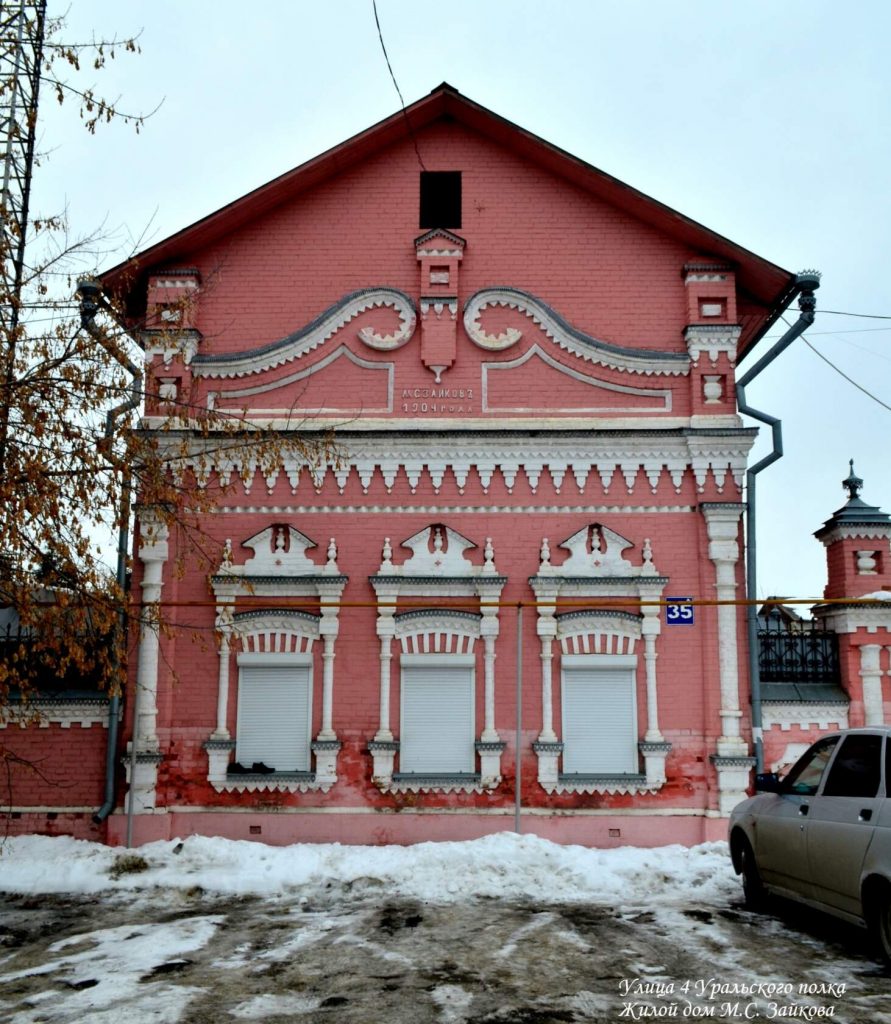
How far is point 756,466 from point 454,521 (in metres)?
3.57

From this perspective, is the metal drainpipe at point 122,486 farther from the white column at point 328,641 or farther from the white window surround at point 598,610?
the white window surround at point 598,610

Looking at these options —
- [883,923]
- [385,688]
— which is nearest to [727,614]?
[385,688]

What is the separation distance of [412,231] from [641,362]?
329cm

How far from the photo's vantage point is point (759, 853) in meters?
8.46

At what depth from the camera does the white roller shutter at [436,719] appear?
11.7 m

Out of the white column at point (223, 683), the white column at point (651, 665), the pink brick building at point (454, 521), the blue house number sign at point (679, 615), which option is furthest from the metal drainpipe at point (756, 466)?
the white column at point (223, 683)

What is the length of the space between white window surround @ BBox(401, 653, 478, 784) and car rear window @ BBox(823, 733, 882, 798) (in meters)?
4.87

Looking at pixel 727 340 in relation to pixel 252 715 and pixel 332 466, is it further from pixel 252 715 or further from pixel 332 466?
pixel 252 715

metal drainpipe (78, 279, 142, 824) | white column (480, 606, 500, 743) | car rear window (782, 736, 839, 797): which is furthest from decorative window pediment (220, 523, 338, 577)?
car rear window (782, 736, 839, 797)

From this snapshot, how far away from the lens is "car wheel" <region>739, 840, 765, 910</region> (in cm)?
860

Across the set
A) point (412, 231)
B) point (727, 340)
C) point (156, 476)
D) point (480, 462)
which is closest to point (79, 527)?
point (156, 476)

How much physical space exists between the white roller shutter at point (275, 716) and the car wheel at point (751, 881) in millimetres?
5037

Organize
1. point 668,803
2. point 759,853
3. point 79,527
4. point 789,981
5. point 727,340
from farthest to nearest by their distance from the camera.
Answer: point 727,340
point 668,803
point 759,853
point 79,527
point 789,981

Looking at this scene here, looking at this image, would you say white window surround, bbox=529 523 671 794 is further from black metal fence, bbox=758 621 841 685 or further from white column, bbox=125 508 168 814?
white column, bbox=125 508 168 814
